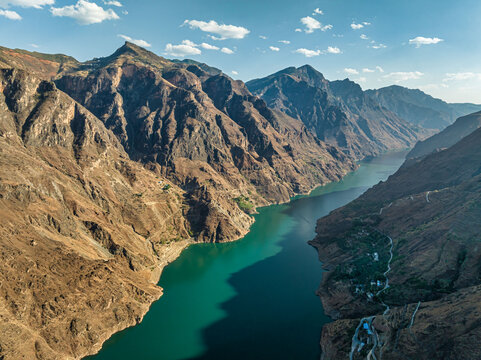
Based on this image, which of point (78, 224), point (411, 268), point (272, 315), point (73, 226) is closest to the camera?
point (272, 315)

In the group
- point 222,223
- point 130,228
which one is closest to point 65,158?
point 130,228

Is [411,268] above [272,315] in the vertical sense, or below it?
above

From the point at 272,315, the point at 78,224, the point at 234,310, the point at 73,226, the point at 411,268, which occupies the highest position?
the point at 73,226

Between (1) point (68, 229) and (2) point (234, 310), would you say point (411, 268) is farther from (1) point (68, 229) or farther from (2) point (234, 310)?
(1) point (68, 229)

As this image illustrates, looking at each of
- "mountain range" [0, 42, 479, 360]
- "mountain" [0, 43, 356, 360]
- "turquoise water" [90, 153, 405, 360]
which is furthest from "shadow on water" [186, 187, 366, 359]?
"mountain" [0, 43, 356, 360]

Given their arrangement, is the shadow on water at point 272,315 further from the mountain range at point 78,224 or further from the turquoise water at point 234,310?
the mountain range at point 78,224

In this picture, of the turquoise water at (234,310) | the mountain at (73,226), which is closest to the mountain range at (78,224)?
the mountain at (73,226)

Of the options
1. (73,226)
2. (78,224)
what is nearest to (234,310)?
(73,226)

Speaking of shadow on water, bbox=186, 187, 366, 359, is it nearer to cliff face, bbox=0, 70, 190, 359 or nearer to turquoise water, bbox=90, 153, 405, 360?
turquoise water, bbox=90, 153, 405, 360
